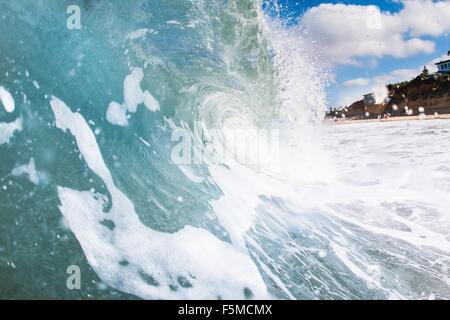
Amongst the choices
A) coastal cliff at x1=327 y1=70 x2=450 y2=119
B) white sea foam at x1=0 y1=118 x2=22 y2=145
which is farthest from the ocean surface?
coastal cliff at x1=327 y1=70 x2=450 y2=119

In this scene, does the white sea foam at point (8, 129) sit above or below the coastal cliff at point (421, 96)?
below

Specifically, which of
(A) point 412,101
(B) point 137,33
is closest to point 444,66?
(A) point 412,101

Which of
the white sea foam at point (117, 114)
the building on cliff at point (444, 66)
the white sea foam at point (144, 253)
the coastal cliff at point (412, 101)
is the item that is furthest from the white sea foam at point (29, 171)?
the building on cliff at point (444, 66)

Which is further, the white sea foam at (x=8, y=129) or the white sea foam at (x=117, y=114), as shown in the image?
the white sea foam at (x=117, y=114)

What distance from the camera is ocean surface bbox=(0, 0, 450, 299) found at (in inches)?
82.8

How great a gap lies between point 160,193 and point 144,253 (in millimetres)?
A: 848

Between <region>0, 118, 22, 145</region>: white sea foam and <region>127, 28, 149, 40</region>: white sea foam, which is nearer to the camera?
<region>0, 118, 22, 145</region>: white sea foam

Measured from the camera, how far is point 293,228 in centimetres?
346

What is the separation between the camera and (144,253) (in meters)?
2.25

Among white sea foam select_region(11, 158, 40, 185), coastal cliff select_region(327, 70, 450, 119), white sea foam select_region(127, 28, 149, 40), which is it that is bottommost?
white sea foam select_region(11, 158, 40, 185)

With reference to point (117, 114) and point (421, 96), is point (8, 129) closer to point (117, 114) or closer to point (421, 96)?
point (117, 114)

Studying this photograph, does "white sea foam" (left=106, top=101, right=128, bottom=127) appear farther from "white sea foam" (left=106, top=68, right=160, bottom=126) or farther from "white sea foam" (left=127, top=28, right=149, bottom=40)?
"white sea foam" (left=127, top=28, right=149, bottom=40)

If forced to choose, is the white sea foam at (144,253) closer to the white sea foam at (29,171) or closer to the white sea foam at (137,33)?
the white sea foam at (29,171)

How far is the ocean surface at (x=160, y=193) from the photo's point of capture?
6.90 feet
